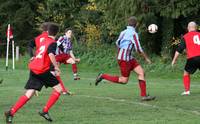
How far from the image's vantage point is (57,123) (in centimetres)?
Answer: 1107

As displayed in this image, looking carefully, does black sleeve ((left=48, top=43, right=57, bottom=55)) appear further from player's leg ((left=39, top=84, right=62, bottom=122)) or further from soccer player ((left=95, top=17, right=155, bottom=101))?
soccer player ((left=95, top=17, right=155, bottom=101))

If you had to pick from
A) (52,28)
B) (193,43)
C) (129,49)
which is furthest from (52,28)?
(193,43)

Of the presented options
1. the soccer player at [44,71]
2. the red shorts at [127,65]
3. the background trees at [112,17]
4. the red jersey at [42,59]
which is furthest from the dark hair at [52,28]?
the background trees at [112,17]

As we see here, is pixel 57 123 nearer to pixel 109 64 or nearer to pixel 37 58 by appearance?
pixel 37 58

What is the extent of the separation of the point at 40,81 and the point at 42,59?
1.41 ft

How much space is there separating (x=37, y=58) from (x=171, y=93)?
6.52 m

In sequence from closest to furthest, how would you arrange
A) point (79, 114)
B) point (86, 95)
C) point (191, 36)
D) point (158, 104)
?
1. point (79, 114)
2. point (158, 104)
3. point (191, 36)
4. point (86, 95)

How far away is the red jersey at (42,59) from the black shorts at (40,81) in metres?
0.10

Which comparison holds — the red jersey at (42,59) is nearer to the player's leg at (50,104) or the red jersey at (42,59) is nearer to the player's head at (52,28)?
the player's head at (52,28)

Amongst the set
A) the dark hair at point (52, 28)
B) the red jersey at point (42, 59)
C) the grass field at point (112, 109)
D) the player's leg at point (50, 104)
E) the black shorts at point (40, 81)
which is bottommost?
the grass field at point (112, 109)

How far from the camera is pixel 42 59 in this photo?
1138 centimetres

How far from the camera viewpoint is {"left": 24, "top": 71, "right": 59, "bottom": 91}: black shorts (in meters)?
11.4

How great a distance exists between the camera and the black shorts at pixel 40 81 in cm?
1140

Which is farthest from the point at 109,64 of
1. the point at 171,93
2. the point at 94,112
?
the point at 94,112
